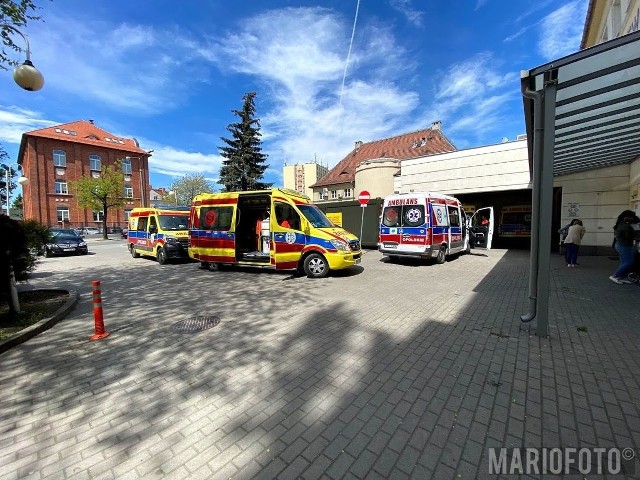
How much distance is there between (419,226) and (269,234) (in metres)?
5.37

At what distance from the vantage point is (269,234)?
9719 millimetres

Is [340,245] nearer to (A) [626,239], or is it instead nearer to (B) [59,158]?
(A) [626,239]

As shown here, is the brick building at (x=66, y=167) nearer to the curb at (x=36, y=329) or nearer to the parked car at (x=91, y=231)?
the parked car at (x=91, y=231)

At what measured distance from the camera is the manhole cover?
4.86 m

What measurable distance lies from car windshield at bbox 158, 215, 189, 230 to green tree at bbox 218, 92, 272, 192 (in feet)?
Result: 58.2

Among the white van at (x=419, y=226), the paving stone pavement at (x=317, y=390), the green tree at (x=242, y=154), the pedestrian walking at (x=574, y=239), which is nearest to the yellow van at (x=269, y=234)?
the white van at (x=419, y=226)

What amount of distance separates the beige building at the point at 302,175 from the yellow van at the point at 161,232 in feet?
210

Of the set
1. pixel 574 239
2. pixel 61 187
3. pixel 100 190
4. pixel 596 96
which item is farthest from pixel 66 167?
pixel 574 239

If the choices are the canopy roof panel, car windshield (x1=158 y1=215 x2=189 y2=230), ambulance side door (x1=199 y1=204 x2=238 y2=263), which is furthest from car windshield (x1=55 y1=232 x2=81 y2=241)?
the canopy roof panel

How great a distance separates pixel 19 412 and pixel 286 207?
7.09 metres

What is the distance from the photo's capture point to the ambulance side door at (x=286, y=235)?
355 inches

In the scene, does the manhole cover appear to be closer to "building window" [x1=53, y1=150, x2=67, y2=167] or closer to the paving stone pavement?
the paving stone pavement

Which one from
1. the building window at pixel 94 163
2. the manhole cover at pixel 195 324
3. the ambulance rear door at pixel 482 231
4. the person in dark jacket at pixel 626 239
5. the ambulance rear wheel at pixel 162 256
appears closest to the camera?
the manhole cover at pixel 195 324

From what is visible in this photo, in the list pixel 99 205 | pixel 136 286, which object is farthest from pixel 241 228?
pixel 99 205
